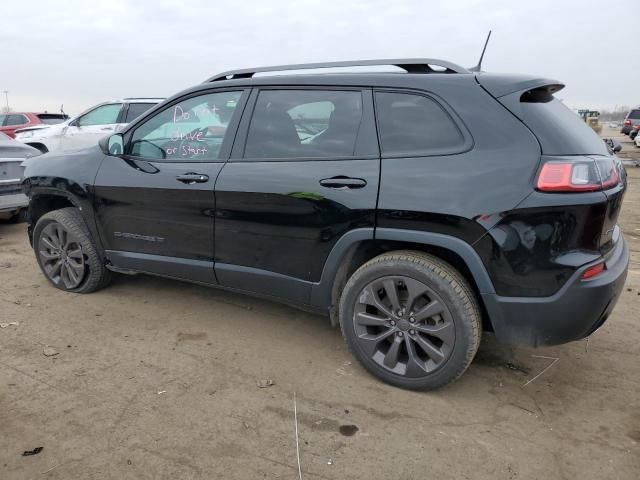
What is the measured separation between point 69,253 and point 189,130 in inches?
62.7

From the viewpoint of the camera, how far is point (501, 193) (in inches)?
89.8

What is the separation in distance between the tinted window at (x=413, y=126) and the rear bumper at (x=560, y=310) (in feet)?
2.73

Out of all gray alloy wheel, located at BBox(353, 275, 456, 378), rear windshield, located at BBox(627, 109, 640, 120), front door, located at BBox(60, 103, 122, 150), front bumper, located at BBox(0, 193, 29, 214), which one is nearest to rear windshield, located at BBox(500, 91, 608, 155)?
gray alloy wheel, located at BBox(353, 275, 456, 378)

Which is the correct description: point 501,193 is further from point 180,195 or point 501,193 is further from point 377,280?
point 180,195

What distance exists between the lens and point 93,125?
9750 millimetres

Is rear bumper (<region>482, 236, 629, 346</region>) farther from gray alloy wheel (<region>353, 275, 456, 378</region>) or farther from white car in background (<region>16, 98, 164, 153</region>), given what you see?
white car in background (<region>16, 98, 164, 153</region>)

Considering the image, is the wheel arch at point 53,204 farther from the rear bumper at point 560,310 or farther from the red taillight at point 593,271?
the red taillight at point 593,271

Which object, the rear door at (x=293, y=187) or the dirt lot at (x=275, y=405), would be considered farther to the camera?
the rear door at (x=293, y=187)

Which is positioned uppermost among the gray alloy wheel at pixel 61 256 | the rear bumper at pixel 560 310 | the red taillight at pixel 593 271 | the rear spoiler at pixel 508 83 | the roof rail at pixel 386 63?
the roof rail at pixel 386 63

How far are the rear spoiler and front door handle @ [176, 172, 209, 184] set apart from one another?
5.79 ft

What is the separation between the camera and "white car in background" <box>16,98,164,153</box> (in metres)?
9.32

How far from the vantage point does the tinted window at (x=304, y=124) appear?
2762 mm

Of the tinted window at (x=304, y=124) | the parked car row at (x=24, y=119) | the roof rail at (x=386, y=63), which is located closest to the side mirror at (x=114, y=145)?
the roof rail at (x=386, y=63)

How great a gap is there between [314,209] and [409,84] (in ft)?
2.86
